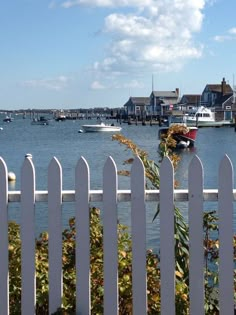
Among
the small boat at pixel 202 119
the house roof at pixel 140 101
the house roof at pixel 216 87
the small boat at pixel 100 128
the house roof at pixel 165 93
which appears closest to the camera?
the small boat at pixel 202 119

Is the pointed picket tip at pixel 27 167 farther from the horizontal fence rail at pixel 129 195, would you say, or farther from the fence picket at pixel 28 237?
the horizontal fence rail at pixel 129 195

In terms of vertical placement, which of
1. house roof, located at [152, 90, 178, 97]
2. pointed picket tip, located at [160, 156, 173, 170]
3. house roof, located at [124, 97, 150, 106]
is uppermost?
house roof, located at [152, 90, 178, 97]

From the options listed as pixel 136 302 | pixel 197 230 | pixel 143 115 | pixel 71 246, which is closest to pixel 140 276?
pixel 136 302

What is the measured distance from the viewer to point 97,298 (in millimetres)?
4617

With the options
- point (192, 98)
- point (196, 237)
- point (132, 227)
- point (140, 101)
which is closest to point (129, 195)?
point (132, 227)

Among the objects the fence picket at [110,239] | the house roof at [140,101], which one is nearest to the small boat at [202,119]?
the house roof at [140,101]

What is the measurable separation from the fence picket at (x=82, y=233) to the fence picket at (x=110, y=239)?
122 millimetres

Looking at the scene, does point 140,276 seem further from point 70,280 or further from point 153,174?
point 153,174

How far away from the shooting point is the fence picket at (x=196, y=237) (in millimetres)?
4312

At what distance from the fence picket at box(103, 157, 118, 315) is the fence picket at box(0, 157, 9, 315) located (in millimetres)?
715

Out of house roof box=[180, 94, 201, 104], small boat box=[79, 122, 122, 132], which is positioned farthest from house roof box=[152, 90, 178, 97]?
small boat box=[79, 122, 122, 132]

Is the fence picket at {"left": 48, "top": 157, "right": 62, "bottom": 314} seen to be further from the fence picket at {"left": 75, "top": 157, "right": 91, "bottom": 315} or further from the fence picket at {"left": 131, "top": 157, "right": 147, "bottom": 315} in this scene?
the fence picket at {"left": 131, "top": 157, "right": 147, "bottom": 315}

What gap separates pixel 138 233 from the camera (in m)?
4.34

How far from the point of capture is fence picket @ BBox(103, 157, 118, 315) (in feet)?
14.1
